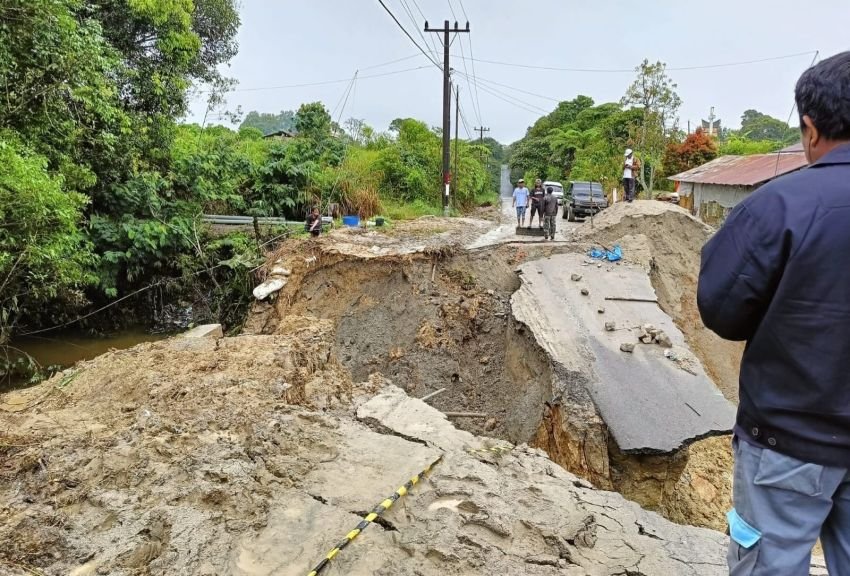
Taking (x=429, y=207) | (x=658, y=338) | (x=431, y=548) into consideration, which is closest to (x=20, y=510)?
(x=431, y=548)

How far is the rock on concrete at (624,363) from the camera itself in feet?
16.2

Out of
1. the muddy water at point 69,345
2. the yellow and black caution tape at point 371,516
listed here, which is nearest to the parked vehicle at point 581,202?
the muddy water at point 69,345

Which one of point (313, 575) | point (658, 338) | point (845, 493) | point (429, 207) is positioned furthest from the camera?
point (429, 207)

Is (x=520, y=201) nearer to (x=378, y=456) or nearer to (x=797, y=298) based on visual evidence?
(x=378, y=456)

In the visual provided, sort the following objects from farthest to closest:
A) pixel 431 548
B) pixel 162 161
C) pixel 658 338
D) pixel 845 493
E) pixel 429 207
→ pixel 429 207
pixel 162 161
pixel 658 338
pixel 431 548
pixel 845 493

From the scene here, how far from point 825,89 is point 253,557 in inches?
112

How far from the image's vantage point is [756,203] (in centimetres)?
155

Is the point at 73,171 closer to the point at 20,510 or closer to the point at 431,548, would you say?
the point at 20,510

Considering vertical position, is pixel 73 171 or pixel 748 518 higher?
pixel 73 171

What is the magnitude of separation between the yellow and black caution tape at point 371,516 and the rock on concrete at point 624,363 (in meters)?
2.31

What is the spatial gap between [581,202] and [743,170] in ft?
16.9

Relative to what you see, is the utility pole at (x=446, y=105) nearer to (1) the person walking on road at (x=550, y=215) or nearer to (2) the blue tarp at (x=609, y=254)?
(1) the person walking on road at (x=550, y=215)

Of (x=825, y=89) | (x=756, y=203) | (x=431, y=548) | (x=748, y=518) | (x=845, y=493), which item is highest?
(x=825, y=89)

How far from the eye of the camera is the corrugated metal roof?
15.1 m
